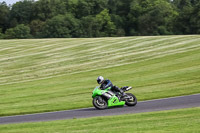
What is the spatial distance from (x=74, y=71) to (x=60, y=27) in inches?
2000

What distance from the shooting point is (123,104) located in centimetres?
1556

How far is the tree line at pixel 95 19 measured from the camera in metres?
80.2

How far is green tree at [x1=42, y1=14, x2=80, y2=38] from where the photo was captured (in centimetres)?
7919

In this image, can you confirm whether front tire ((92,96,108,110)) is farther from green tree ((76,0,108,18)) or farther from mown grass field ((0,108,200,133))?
green tree ((76,0,108,18))

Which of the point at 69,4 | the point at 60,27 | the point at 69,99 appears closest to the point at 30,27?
the point at 60,27

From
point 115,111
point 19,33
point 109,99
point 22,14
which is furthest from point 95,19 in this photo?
point 115,111

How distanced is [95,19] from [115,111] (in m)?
76.9

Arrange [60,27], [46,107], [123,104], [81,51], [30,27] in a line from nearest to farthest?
[123,104]
[46,107]
[81,51]
[60,27]
[30,27]

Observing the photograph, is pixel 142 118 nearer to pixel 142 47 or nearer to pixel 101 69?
pixel 101 69

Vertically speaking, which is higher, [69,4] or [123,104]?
[69,4]

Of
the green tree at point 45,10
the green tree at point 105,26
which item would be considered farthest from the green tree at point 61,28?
the green tree at point 45,10

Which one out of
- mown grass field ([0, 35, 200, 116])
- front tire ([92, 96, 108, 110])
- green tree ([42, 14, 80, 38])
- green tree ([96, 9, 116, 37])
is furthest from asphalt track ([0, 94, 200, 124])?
green tree ([96, 9, 116, 37])

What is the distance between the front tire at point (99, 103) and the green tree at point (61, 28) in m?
64.3

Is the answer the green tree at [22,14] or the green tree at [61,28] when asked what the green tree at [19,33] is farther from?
the green tree at [22,14]
